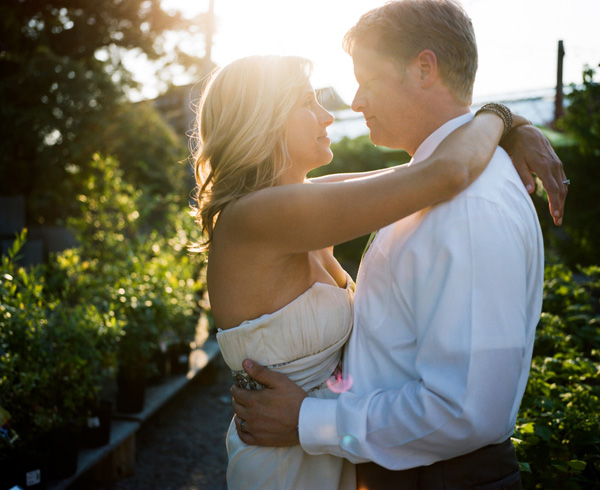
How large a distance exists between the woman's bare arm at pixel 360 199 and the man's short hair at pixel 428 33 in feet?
0.64

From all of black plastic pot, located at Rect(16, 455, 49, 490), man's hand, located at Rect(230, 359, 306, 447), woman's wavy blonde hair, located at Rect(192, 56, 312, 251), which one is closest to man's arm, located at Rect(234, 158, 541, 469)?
man's hand, located at Rect(230, 359, 306, 447)

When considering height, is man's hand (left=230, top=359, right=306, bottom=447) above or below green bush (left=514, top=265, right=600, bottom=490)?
above

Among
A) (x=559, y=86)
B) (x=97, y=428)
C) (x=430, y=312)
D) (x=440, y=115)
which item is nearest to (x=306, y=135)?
(x=440, y=115)

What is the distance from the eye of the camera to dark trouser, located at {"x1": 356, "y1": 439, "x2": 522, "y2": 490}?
140cm

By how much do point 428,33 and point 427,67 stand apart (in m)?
0.10

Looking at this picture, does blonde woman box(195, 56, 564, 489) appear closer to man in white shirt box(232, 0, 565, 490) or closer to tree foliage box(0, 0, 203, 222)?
man in white shirt box(232, 0, 565, 490)

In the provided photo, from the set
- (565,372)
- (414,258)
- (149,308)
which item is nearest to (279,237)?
(414,258)

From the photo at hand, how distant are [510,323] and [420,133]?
2.44ft

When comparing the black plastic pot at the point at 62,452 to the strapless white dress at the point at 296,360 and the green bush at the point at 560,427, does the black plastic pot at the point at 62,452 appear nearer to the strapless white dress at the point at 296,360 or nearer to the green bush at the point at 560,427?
the strapless white dress at the point at 296,360

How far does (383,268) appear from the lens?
4.99 feet

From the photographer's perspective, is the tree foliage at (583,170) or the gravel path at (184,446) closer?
the gravel path at (184,446)

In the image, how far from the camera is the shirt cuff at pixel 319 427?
144cm

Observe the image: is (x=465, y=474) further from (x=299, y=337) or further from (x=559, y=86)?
(x=559, y=86)

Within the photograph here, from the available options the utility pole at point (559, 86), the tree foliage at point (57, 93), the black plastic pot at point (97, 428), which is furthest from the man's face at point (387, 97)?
the utility pole at point (559, 86)
